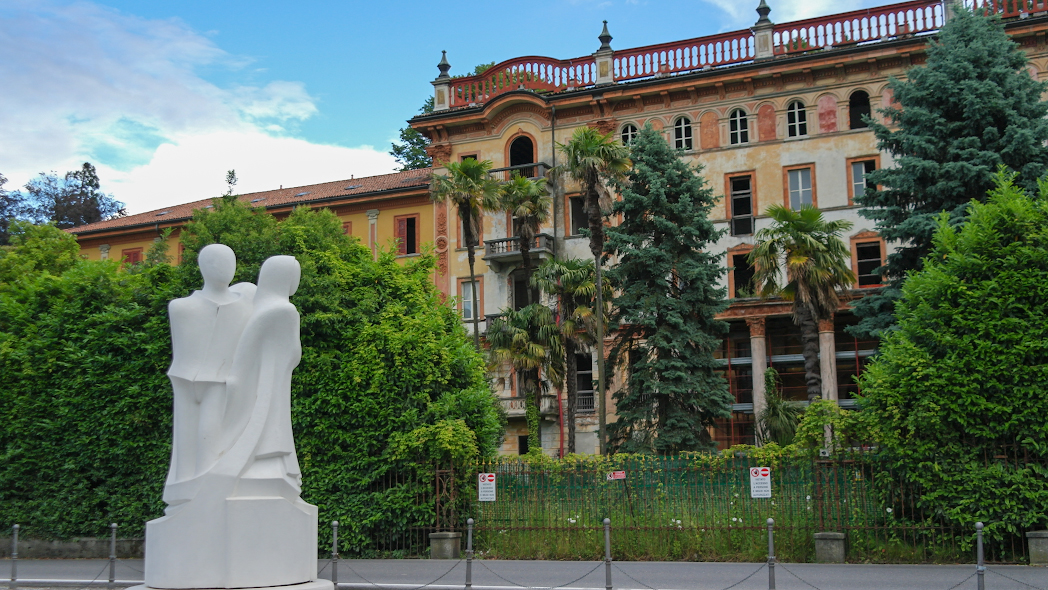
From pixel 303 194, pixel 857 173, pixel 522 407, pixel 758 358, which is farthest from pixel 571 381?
pixel 303 194

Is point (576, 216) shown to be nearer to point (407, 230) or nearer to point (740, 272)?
point (740, 272)

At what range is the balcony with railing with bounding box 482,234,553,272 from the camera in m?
38.0

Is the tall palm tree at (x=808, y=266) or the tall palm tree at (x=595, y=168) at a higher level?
the tall palm tree at (x=595, y=168)

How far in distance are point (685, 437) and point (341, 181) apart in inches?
1038

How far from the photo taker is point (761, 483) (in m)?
16.1

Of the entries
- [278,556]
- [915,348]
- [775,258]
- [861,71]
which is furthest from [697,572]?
[861,71]

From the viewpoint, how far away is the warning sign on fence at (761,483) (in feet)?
52.6

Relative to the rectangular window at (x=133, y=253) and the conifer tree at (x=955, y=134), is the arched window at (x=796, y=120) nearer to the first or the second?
the conifer tree at (x=955, y=134)

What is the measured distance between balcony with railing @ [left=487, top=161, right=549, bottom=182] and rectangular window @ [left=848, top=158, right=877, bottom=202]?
37.7ft

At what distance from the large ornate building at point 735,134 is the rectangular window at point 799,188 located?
52 mm

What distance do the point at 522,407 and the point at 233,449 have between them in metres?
29.9

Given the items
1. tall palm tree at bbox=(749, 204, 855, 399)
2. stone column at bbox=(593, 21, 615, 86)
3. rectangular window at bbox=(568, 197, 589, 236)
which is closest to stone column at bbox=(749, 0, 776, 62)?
stone column at bbox=(593, 21, 615, 86)

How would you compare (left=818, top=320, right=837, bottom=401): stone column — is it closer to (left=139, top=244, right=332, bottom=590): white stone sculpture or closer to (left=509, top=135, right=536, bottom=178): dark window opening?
(left=509, top=135, right=536, bottom=178): dark window opening

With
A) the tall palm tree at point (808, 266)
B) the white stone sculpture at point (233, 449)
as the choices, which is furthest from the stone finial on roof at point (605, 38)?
the white stone sculpture at point (233, 449)
